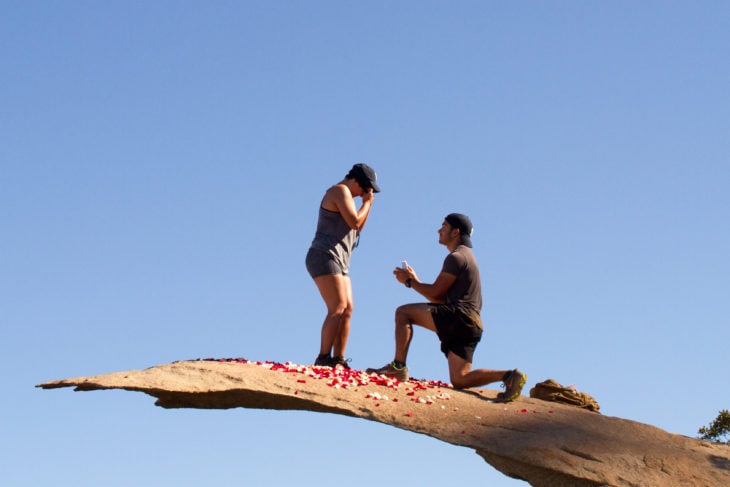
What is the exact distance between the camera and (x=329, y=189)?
1177 centimetres

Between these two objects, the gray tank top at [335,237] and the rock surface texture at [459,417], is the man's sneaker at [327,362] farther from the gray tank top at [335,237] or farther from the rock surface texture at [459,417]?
the gray tank top at [335,237]

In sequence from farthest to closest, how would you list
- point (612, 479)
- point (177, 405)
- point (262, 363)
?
point (262, 363) < point (177, 405) < point (612, 479)

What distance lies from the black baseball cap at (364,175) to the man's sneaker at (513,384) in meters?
2.98

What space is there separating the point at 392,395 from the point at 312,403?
3.73 feet

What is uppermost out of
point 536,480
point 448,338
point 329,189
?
point 329,189

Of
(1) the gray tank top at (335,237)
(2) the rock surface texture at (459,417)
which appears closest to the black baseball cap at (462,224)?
(1) the gray tank top at (335,237)

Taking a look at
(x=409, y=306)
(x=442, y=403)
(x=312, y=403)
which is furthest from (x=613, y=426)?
(x=312, y=403)

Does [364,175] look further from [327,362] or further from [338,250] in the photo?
[327,362]

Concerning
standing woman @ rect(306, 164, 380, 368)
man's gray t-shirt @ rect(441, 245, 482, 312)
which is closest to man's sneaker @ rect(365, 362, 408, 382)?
standing woman @ rect(306, 164, 380, 368)

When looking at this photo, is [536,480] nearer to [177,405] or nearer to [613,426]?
[613,426]

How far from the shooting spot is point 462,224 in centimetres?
1165

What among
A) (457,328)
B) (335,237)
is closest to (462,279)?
A: (457,328)

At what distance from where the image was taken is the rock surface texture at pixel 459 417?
9.94 meters

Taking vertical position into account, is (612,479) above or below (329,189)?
below
